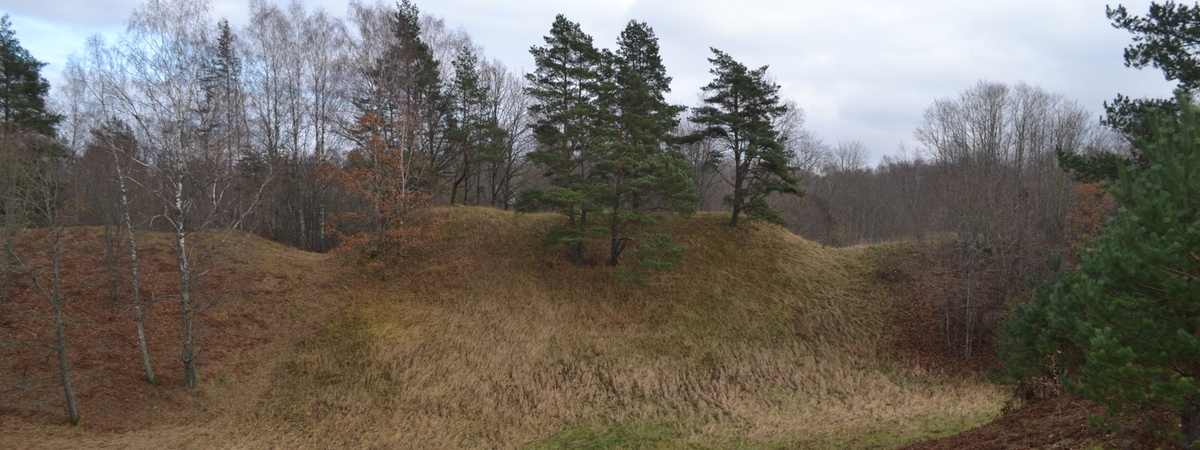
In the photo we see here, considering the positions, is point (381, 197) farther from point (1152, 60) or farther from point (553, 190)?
point (1152, 60)

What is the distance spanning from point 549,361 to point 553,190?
18.2ft

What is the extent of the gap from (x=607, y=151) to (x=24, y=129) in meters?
22.2

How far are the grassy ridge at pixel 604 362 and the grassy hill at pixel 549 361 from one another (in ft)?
0.20

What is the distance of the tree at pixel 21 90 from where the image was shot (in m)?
20.4

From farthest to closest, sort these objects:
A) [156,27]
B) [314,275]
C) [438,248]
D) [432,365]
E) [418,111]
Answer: [418,111]
[438,248]
[314,275]
[432,365]
[156,27]

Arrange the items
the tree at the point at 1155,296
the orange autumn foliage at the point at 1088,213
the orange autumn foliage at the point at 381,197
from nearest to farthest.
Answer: the tree at the point at 1155,296
the orange autumn foliage at the point at 1088,213
the orange autumn foliage at the point at 381,197

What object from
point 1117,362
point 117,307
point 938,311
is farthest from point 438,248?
point 1117,362

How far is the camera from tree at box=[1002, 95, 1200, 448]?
4.71 meters

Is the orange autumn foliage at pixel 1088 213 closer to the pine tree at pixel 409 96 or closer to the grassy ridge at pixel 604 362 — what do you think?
the grassy ridge at pixel 604 362

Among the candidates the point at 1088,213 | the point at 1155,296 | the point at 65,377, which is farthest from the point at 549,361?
the point at 1088,213

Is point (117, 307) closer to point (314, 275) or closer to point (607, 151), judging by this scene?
point (314, 275)

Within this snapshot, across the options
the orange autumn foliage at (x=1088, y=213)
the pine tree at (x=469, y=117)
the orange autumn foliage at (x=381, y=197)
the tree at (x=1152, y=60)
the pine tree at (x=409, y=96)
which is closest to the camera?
the tree at (x=1152, y=60)

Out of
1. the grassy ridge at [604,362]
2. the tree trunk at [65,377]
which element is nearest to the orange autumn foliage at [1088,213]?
the grassy ridge at [604,362]

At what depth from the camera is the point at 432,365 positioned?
49.4ft
